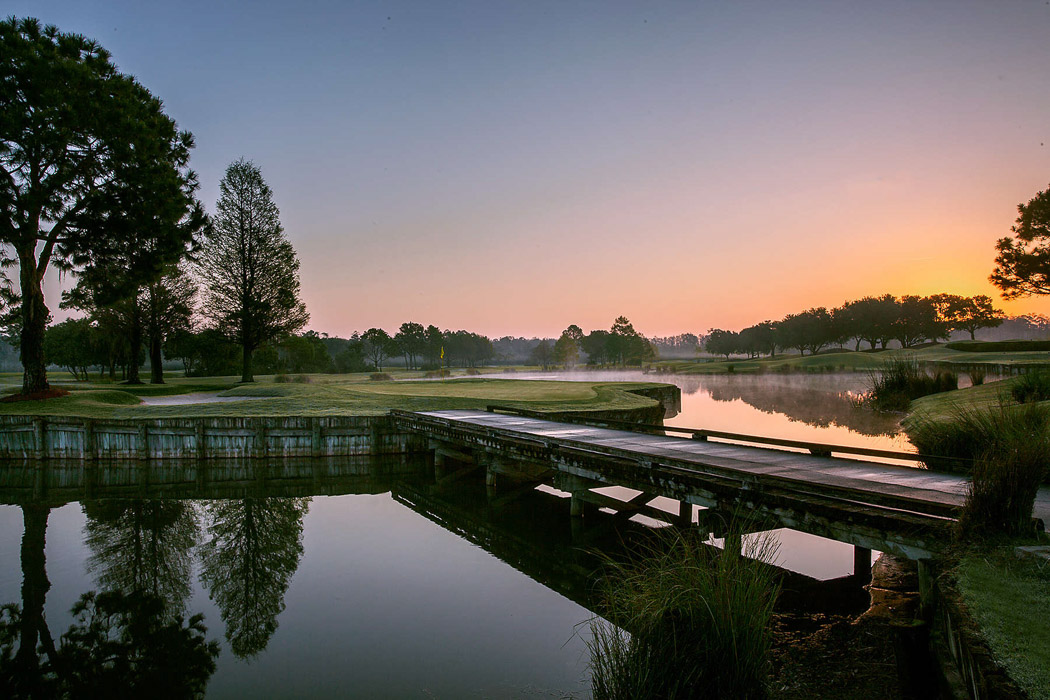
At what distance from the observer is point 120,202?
26297mm

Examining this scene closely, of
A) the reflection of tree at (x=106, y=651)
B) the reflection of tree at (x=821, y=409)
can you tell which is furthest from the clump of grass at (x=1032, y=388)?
the reflection of tree at (x=106, y=651)

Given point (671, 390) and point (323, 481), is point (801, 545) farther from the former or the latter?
point (671, 390)

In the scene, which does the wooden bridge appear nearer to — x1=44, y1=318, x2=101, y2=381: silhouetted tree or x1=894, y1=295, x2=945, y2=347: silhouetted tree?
x1=44, y1=318, x2=101, y2=381: silhouetted tree

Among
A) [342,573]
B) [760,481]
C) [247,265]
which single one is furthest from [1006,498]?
[247,265]

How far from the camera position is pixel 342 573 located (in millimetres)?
9375

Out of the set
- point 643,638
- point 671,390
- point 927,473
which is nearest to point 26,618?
point 643,638

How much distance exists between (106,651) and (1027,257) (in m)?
56.1

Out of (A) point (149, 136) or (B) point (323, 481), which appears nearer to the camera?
(B) point (323, 481)

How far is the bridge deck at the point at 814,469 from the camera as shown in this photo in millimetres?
6219

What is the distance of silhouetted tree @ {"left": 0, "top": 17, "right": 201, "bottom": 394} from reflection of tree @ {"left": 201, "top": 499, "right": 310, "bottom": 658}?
18.3 meters

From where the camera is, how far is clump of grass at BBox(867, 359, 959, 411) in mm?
27094

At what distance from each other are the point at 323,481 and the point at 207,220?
22.1 meters

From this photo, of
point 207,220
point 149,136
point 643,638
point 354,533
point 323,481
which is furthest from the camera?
point 207,220

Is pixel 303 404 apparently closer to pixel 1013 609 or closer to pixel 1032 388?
pixel 1013 609
